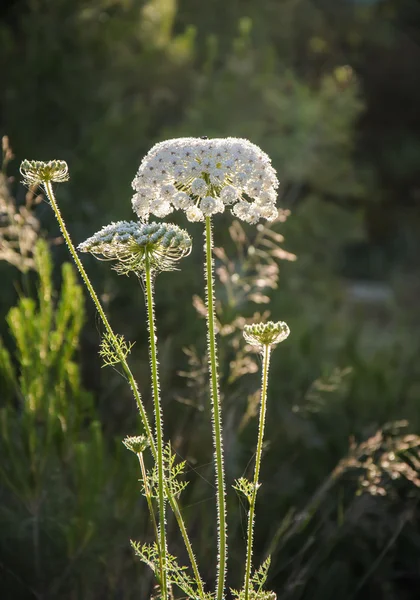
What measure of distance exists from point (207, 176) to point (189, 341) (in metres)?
2.57

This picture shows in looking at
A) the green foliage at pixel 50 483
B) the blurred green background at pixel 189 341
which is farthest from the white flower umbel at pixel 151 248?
the green foliage at pixel 50 483

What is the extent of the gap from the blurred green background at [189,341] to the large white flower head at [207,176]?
30.3 inches

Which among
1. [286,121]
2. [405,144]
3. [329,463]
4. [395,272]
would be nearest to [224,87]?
[286,121]

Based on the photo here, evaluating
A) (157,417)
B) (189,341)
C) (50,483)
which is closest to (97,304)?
(157,417)

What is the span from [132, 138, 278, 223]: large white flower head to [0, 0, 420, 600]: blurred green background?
2.53ft

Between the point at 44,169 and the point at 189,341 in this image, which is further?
the point at 189,341

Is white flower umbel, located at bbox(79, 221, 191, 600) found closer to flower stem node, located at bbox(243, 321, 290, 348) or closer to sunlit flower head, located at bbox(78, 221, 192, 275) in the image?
sunlit flower head, located at bbox(78, 221, 192, 275)

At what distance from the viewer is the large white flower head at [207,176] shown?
1.50 metres

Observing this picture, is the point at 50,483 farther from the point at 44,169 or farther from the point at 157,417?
the point at 44,169

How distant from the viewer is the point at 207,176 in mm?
1544

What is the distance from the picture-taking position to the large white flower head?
1498 millimetres

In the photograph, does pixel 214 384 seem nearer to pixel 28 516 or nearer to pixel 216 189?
pixel 216 189

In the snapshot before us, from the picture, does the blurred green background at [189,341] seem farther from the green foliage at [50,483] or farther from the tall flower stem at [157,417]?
the tall flower stem at [157,417]

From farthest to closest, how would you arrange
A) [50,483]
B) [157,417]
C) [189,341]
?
[189,341] → [50,483] → [157,417]
